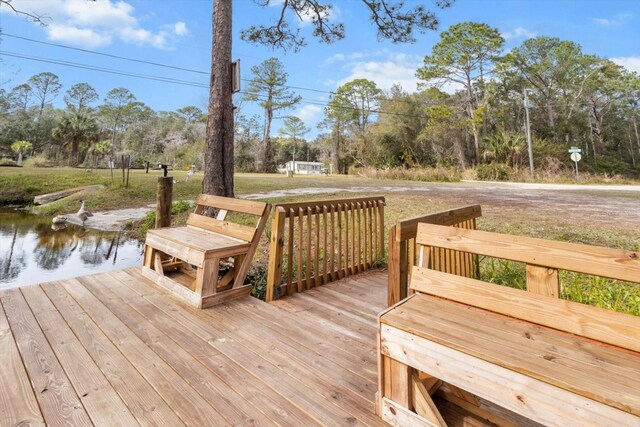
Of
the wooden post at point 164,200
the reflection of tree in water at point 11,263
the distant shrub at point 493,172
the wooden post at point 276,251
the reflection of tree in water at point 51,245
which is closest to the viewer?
the wooden post at point 276,251

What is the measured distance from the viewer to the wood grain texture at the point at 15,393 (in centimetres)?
124

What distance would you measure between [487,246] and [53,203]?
12023 mm

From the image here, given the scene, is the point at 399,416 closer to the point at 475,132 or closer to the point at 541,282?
the point at 541,282

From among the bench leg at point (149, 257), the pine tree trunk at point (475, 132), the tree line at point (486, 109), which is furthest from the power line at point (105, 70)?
the pine tree trunk at point (475, 132)

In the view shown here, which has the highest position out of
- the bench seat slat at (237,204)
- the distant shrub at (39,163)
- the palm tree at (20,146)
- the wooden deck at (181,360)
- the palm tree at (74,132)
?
the palm tree at (74,132)

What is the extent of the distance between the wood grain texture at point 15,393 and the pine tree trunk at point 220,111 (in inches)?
126

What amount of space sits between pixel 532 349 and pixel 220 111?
4.61 metres

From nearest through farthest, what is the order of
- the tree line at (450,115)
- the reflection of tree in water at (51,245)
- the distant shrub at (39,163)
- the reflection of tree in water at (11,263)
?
1. the reflection of tree in water at (11,263)
2. the reflection of tree in water at (51,245)
3. the tree line at (450,115)
4. the distant shrub at (39,163)

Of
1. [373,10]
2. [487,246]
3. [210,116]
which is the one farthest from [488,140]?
[487,246]

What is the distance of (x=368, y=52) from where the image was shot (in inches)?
1101

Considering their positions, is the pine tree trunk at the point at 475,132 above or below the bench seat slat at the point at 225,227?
above

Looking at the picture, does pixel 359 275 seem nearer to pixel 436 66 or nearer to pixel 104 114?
pixel 436 66

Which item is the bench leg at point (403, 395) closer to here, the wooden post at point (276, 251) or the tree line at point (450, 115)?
the wooden post at point (276, 251)

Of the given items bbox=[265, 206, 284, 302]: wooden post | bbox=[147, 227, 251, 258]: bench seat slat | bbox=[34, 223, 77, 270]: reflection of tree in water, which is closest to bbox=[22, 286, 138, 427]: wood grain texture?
bbox=[147, 227, 251, 258]: bench seat slat
